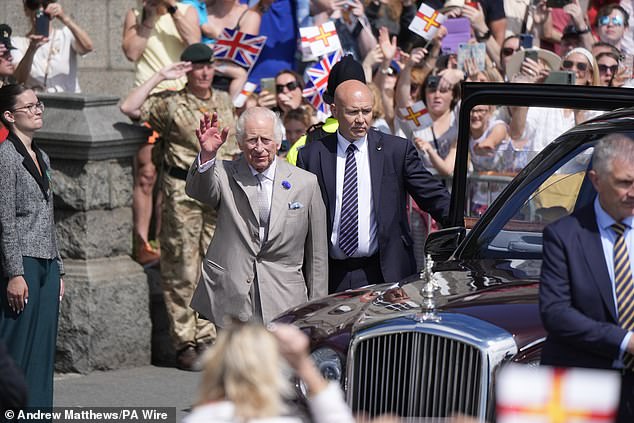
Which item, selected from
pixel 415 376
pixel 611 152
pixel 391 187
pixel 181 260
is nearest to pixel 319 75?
pixel 181 260

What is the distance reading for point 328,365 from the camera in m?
5.95

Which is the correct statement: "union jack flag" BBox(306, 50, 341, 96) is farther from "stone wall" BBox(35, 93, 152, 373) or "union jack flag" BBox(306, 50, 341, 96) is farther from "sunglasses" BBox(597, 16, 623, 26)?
"sunglasses" BBox(597, 16, 623, 26)

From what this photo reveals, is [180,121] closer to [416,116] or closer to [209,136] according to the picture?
[416,116]

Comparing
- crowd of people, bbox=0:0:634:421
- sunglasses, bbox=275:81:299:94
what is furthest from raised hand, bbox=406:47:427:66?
sunglasses, bbox=275:81:299:94

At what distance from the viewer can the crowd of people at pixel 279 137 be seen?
293 inches

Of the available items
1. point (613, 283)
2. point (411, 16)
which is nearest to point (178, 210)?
point (411, 16)

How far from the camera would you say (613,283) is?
5.03 metres

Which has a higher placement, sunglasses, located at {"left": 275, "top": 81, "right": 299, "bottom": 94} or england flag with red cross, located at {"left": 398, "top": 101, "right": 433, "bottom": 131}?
sunglasses, located at {"left": 275, "top": 81, "right": 299, "bottom": 94}

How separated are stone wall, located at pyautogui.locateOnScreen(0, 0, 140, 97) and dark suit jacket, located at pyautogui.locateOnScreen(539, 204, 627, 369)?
938 cm

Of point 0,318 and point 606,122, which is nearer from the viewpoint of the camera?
point 606,122

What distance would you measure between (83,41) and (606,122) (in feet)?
19.4

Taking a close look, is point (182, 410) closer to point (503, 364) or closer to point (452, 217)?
point (452, 217)

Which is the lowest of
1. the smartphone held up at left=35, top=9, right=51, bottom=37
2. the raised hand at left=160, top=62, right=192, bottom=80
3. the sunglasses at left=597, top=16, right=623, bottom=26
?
the raised hand at left=160, top=62, right=192, bottom=80

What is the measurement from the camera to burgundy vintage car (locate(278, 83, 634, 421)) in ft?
18.3
